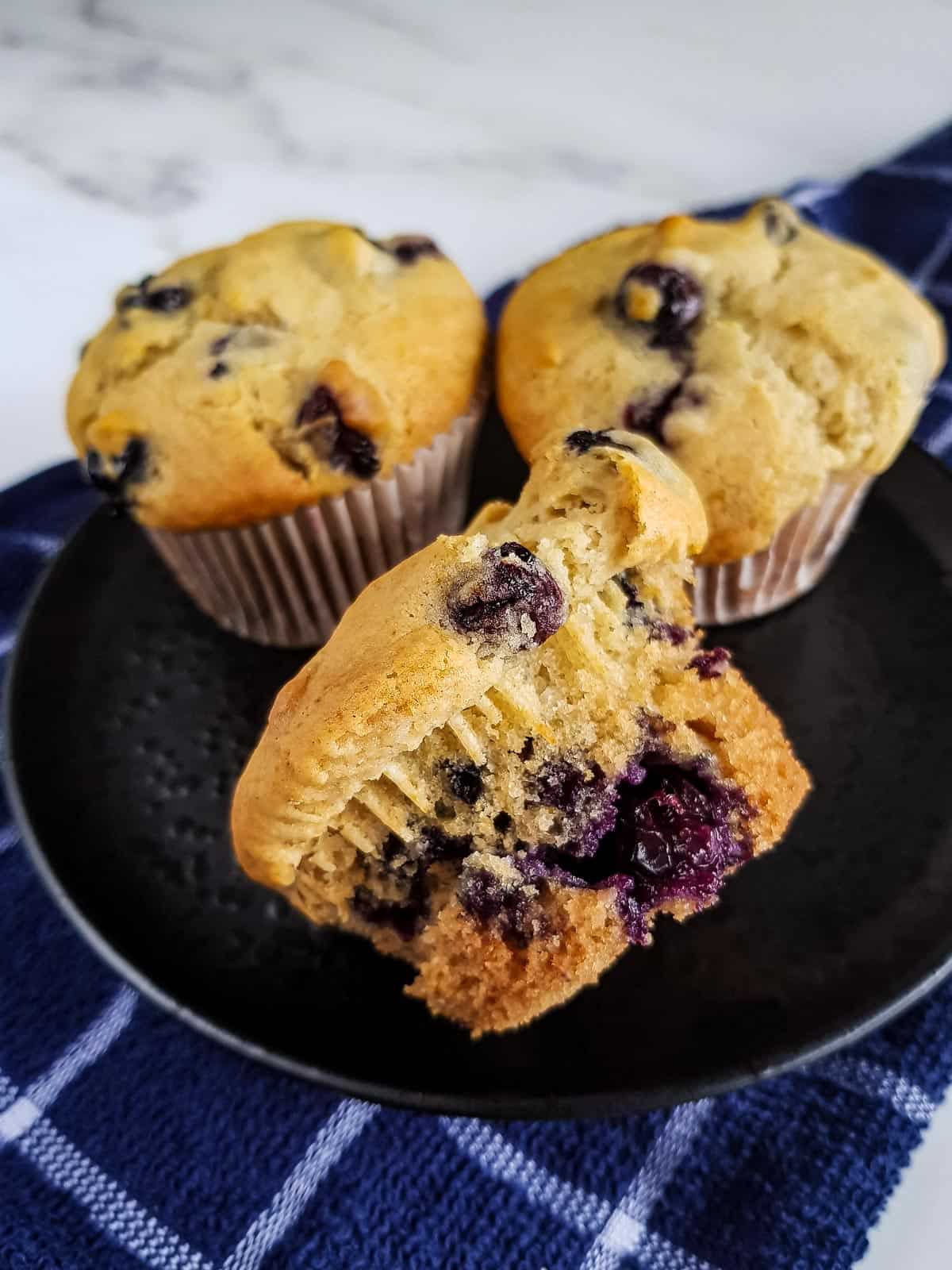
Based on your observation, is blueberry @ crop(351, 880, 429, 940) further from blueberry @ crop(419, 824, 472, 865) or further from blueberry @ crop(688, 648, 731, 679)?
blueberry @ crop(688, 648, 731, 679)

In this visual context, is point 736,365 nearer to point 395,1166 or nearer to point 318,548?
point 318,548

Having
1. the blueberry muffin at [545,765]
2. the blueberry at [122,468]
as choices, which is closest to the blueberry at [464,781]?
the blueberry muffin at [545,765]

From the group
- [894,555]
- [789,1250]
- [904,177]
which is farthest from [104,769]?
[904,177]

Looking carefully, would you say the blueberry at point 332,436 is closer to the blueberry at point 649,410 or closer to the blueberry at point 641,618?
the blueberry at point 649,410

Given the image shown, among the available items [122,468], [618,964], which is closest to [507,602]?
[618,964]

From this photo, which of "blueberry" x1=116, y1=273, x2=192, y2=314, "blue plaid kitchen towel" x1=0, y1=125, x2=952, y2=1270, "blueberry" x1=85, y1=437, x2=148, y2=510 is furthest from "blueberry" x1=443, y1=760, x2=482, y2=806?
"blueberry" x1=116, y1=273, x2=192, y2=314

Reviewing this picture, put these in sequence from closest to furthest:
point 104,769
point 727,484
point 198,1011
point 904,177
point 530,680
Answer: point 530,680 → point 198,1011 → point 727,484 → point 104,769 → point 904,177

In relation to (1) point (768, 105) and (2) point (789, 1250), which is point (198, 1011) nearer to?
(2) point (789, 1250)
